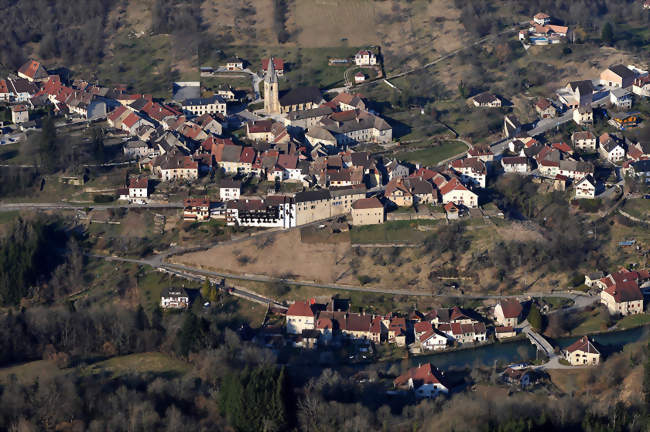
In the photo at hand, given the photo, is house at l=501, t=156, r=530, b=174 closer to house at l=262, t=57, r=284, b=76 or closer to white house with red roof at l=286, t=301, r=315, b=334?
white house with red roof at l=286, t=301, r=315, b=334

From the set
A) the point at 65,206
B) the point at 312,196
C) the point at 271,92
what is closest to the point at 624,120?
the point at 312,196

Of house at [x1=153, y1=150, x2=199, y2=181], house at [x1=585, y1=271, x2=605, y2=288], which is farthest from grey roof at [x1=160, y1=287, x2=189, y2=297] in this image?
house at [x1=585, y1=271, x2=605, y2=288]

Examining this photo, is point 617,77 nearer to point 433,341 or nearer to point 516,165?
point 516,165

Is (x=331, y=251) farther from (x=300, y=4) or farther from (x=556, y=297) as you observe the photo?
(x=300, y=4)

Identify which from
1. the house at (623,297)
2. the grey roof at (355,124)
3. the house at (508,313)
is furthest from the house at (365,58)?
the house at (623,297)

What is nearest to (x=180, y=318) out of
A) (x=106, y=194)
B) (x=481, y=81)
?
(x=106, y=194)
